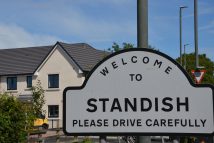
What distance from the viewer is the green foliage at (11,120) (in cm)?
1266

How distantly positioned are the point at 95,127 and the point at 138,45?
77 centimetres

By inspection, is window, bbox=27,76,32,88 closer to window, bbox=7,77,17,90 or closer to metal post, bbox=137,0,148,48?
window, bbox=7,77,17,90

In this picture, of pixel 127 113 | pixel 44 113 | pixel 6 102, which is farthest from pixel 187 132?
pixel 44 113

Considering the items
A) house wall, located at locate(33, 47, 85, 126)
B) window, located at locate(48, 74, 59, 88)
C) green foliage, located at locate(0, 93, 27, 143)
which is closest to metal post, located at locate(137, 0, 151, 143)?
green foliage, located at locate(0, 93, 27, 143)

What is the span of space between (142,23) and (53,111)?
1859 inches

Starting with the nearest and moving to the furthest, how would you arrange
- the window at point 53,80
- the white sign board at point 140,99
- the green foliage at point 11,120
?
the white sign board at point 140,99
the green foliage at point 11,120
the window at point 53,80

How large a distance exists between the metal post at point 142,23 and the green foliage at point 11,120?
9519mm

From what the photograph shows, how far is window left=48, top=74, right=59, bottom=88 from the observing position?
51.0 m

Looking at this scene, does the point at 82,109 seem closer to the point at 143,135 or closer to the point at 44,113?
the point at 143,135

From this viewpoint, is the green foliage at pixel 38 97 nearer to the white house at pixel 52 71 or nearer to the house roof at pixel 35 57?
the white house at pixel 52 71

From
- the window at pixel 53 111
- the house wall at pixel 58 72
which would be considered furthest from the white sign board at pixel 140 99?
the window at pixel 53 111

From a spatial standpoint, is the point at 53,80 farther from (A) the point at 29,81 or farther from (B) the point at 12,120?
(B) the point at 12,120

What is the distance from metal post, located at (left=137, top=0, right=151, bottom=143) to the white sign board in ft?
0.24

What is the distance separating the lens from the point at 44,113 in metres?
50.2
